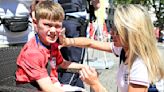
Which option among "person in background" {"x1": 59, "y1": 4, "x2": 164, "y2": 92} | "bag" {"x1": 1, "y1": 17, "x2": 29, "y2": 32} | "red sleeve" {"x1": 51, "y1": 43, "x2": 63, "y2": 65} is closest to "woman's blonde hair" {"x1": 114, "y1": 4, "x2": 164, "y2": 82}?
"person in background" {"x1": 59, "y1": 4, "x2": 164, "y2": 92}

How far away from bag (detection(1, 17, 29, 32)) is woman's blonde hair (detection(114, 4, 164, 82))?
1420 mm

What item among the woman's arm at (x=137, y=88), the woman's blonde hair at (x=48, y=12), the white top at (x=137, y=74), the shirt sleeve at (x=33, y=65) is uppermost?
the woman's blonde hair at (x=48, y=12)

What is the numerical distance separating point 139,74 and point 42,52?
1.89 ft

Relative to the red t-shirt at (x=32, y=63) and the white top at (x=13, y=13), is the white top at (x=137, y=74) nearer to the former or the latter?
the red t-shirt at (x=32, y=63)

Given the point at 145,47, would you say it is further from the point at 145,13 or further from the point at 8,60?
the point at 8,60

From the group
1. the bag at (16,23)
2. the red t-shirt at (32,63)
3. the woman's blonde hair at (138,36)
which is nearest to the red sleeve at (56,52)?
the red t-shirt at (32,63)

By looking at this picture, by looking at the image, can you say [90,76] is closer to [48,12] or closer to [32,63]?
[32,63]

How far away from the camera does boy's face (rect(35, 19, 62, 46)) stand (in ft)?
7.28

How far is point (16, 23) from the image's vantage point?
3.40 m

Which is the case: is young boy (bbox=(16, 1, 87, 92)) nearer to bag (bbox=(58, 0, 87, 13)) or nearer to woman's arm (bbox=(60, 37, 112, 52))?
woman's arm (bbox=(60, 37, 112, 52))

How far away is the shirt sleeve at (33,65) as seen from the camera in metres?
2.09

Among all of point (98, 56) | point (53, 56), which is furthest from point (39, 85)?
point (98, 56)

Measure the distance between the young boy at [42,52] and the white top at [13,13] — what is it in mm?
1175

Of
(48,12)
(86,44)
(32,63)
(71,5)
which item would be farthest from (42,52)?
(71,5)
